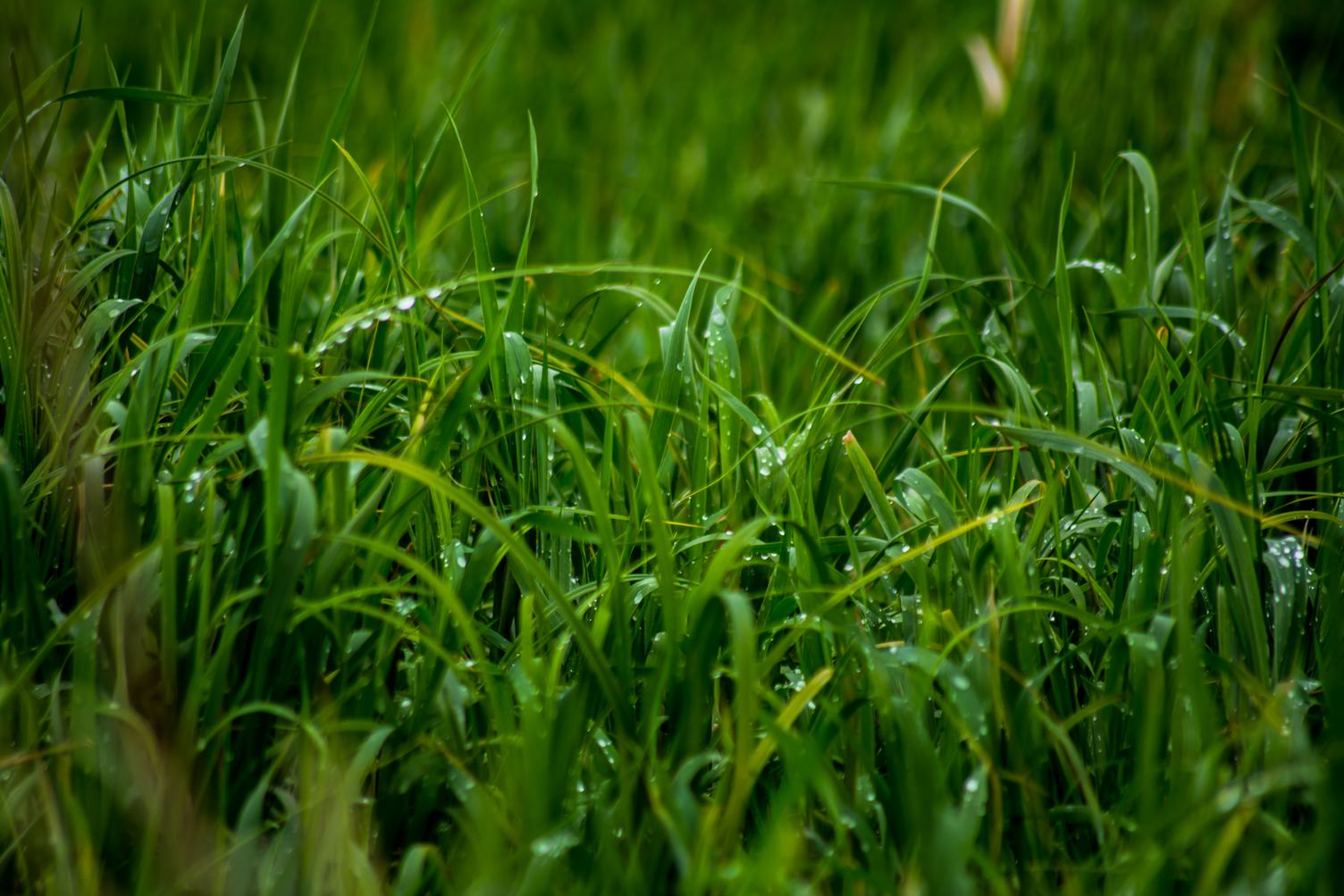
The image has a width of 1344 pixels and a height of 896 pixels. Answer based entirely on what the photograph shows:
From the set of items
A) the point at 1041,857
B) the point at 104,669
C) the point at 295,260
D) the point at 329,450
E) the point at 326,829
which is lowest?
the point at 1041,857

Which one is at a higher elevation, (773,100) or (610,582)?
(773,100)

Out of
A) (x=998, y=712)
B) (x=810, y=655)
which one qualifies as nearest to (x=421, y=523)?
(x=810, y=655)

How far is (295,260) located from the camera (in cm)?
148

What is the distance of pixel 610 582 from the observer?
1.20m

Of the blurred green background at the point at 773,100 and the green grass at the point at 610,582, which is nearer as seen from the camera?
the green grass at the point at 610,582

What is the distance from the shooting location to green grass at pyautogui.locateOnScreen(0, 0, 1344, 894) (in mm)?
1070

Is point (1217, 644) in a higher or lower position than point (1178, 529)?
lower

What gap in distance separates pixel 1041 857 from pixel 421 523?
76 cm

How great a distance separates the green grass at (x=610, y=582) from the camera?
1.07 m

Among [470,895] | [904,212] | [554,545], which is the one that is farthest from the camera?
[904,212]

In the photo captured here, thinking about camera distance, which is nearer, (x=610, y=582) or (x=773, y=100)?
(x=610, y=582)

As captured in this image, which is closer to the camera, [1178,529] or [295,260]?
[1178,529]

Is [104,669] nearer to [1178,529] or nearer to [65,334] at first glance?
[65,334]

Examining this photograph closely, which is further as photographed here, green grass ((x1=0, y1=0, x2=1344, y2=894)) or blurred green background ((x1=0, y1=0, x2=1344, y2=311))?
blurred green background ((x1=0, y1=0, x2=1344, y2=311))
